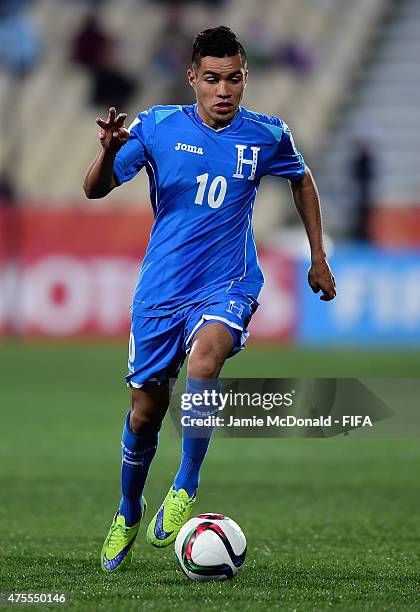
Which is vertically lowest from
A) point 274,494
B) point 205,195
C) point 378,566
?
point 274,494

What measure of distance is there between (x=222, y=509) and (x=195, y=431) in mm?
1759

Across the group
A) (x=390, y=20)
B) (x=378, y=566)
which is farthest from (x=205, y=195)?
(x=390, y=20)

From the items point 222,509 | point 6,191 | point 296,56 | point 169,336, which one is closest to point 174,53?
point 296,56

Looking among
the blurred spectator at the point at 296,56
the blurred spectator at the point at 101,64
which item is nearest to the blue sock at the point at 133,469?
the blurred spectator at the point at 101,64

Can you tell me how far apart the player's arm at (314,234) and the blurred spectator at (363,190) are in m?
11.9

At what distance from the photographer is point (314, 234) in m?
5.15

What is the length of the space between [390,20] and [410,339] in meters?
7.28

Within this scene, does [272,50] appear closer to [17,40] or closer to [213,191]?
[17,40]

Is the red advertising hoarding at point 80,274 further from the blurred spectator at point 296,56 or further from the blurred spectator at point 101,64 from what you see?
the blurred spectator at point 296,56

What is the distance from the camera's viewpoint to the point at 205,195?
4875mm

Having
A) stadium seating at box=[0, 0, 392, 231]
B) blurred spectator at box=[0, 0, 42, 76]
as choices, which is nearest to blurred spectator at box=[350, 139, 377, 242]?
stadium seating at box=[0, 0, 392, 231]

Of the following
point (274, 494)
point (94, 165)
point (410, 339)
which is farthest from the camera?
point (410, 339)

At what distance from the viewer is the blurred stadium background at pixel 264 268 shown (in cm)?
562

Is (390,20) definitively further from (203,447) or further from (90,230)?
(203,447)
